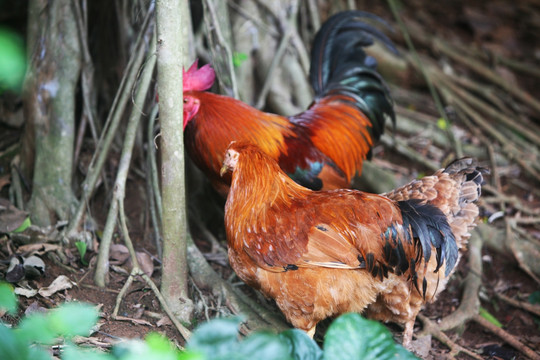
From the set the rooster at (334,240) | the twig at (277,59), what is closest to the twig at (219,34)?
the twig at (277,59)

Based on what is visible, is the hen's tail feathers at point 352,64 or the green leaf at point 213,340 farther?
the hen's tail feathers at point 352,64

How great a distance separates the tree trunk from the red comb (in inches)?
42.8

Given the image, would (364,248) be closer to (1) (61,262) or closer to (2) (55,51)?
(1) (61,262)

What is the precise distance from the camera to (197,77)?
453 centimetres

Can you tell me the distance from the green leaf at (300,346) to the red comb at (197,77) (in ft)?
9.46

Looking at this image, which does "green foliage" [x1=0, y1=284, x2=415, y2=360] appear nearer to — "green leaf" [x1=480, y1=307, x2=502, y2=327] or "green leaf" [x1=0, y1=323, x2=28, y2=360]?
"green leaf" [x1=0, y1=323, x2=28, y2=360]

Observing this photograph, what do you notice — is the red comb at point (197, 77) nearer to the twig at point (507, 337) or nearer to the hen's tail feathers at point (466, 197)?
the hen's tail feathers at point (466, 197)

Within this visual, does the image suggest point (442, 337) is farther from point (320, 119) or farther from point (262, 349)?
point (262, 349)

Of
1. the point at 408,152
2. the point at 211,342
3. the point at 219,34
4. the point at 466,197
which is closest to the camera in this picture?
the point at 211,342

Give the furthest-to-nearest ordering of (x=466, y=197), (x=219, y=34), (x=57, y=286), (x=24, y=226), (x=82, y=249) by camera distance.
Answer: (x=219, y=34)
(x=24, y=226)
(x=82, y=249)
(x=466, y=197)
(x=57, y=286)

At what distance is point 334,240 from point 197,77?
209cm

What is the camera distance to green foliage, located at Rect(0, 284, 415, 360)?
160 cm

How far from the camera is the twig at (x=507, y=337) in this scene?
405 cm

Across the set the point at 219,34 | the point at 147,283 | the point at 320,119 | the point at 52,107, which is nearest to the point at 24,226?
the point at 52,107
